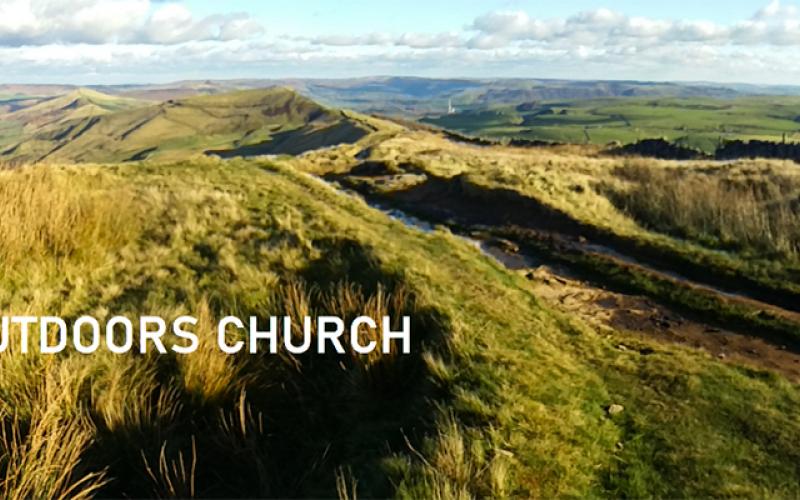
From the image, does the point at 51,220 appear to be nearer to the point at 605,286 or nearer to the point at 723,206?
the point at 605,286

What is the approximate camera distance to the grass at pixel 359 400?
5.05 metres

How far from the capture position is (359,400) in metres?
6.56

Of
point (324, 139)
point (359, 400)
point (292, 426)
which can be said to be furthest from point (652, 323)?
point (324, 139)

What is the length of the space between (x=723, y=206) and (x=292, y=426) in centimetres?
1477

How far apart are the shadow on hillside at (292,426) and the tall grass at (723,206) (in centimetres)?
1057

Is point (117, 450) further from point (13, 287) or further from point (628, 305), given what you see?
point (628, 305)

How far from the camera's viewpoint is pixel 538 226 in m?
17.4

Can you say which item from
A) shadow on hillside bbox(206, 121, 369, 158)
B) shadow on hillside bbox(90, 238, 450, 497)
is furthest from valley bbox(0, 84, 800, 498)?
shadow on hillside bbox(206, 121, 369, 158)

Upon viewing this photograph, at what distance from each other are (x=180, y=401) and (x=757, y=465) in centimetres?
559

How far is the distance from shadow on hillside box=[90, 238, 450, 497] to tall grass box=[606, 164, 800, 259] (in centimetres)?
1057

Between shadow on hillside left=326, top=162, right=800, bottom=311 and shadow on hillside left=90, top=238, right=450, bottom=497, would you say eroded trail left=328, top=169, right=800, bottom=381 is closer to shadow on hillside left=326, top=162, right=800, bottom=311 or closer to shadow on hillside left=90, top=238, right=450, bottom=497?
shadow on hillside left=326, top=162, right=800, bottom=311

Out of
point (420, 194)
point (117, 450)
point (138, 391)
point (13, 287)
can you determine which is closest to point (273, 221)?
point (13, 287)

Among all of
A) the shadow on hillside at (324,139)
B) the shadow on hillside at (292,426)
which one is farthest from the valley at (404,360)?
the shadow on hillside at (324,139)

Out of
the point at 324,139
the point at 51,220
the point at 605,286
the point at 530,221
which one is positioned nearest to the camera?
the point at 51,220
